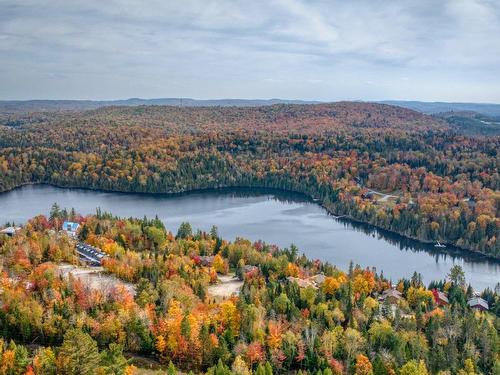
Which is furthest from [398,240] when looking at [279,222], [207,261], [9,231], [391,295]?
[9,231]

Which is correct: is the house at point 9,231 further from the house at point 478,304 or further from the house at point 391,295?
the house at point 478,304

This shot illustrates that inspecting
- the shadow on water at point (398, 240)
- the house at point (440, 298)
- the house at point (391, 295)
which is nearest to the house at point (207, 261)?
the house at point (391, 295)

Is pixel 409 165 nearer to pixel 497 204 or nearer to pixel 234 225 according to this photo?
pixel 497 204

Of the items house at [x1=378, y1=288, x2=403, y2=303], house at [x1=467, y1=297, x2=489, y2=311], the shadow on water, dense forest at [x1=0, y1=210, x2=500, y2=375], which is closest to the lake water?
the shadow on water

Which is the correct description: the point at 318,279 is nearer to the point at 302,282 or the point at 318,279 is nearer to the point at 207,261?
the point at 302,282

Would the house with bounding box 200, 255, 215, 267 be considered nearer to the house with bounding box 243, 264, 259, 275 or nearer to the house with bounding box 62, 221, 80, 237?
the house with bounding box 243, 264, 259, 275
